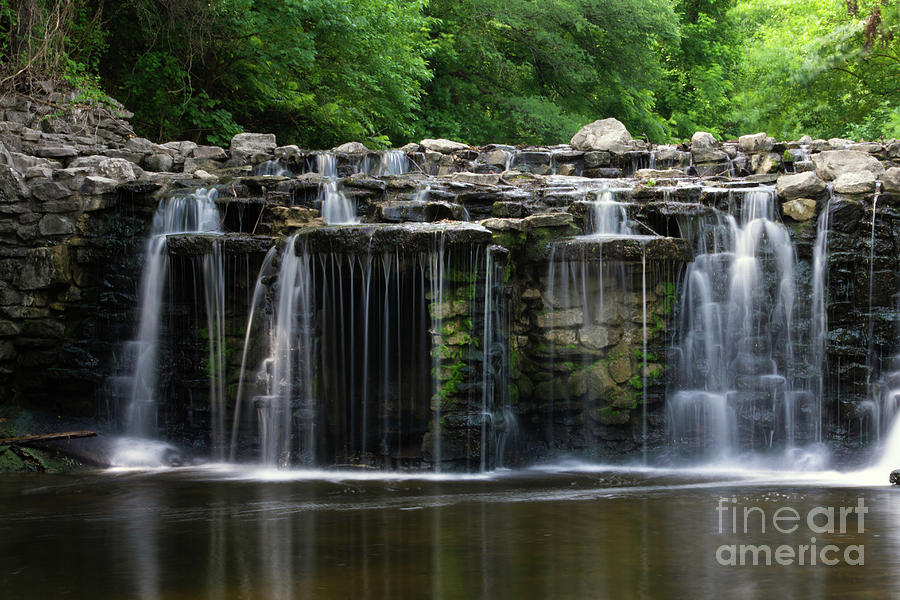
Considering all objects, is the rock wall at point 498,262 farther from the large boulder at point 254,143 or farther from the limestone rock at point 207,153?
the large boulder at point 254,143

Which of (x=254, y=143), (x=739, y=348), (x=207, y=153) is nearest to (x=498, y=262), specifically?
(x=739, y=348)

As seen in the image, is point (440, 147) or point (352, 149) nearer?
point (352, 149)

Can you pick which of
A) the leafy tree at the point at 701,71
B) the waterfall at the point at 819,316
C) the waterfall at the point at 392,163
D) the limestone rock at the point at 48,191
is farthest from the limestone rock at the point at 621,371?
the leafy tree at the point at 701,71

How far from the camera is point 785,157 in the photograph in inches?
578

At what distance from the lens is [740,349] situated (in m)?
11.4

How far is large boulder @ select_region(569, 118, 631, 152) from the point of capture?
15.5 meters

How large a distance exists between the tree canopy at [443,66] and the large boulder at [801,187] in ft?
32.7

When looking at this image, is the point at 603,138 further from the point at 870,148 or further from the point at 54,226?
the point at 54,226

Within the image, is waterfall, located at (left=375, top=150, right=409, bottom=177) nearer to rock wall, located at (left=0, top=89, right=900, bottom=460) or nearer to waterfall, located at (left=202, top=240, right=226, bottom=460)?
rock wall, located at (left=0, top=89, right=900, bottom=460)

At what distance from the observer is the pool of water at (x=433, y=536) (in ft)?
17.1

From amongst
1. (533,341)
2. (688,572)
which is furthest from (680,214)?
(688,572)

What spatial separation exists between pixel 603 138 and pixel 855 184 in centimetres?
492

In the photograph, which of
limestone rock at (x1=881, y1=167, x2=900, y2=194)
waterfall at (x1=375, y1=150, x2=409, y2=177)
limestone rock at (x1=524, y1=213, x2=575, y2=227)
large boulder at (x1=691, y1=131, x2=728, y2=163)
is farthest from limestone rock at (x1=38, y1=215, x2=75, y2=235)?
limestone rock at (x1=881, y1=167, x2=900, y2=194)

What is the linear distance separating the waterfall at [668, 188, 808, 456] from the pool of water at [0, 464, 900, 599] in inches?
49.9
